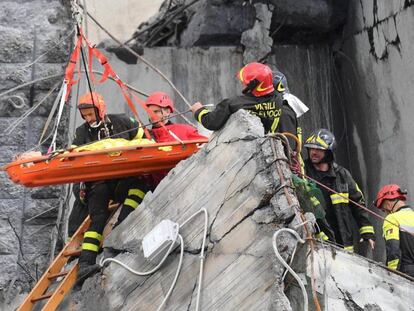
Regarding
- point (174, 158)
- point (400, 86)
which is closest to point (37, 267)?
point (174, 158)

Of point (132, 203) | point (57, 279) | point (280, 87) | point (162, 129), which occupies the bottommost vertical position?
point (57, 279)

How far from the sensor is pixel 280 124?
5969mm

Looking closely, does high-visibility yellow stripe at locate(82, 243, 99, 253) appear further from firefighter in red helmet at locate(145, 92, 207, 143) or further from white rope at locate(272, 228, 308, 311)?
white rope at locate(272, 228, 308, 311)

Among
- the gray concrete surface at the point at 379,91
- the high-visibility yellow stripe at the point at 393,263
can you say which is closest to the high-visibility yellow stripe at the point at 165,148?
the high-visibility yellow stripe at the point at 393,263

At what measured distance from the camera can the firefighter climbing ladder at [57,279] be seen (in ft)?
18.2

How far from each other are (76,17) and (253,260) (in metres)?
2.68

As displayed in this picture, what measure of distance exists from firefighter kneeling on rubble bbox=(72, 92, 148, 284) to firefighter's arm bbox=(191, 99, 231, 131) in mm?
604

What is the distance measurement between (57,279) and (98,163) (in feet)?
3.92

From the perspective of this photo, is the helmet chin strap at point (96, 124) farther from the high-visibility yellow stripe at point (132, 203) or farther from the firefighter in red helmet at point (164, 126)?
the high-visibility yellow stripe at point (132, 203)

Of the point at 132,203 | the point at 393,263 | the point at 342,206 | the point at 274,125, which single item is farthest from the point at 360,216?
the point at 132,203

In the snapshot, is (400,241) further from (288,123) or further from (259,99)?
(259,99)

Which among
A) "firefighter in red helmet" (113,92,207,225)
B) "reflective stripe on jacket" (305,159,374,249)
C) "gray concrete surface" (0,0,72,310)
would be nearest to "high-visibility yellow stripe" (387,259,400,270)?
"reflective stripe on jacket" (305,159,374,249)

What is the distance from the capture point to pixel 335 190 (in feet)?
22.8

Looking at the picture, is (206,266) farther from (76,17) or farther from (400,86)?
(400,86)
